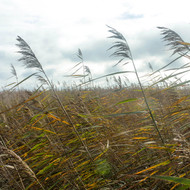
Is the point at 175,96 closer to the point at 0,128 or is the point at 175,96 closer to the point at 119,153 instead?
the point at 119,153

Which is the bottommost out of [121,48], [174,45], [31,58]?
[174,45]

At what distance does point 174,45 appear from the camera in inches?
90.9

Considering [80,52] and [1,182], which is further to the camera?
[80,52]

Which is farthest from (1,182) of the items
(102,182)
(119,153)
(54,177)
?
(119,153)

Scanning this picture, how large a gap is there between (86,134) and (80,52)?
7.82 feet

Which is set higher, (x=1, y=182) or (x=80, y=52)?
(x=80, y=52)

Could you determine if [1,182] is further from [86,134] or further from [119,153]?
[119,153]

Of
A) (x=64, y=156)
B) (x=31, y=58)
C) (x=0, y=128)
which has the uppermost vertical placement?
(x=31, y=58)

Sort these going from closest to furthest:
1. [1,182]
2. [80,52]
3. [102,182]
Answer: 1. [102,182]
2. [1,182]
3. [80,52]

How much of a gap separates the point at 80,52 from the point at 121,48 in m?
2.05

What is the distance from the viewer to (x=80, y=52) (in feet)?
14.5

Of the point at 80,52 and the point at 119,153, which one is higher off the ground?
the point at 80,52

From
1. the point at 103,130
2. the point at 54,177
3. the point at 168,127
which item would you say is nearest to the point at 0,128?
the point at 54,177

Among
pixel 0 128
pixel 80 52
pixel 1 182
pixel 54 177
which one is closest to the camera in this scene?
pixel 54 177
